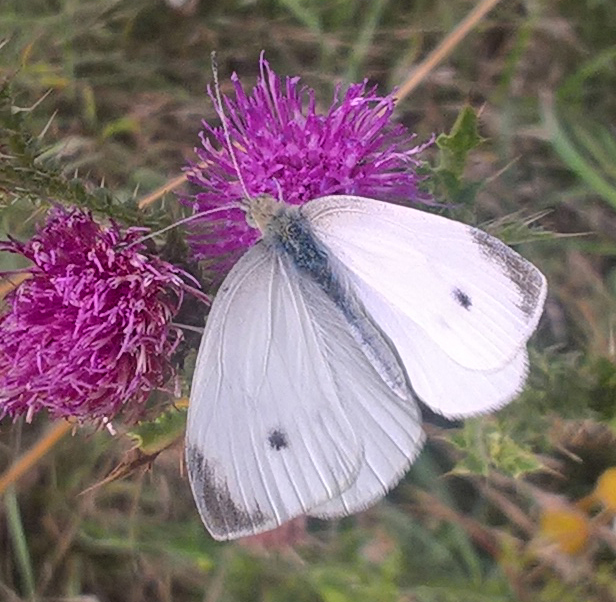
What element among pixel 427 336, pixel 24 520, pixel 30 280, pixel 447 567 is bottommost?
pixel 24 520

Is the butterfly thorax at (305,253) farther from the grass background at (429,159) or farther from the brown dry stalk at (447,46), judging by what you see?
the brown dry stalk at (447,46)

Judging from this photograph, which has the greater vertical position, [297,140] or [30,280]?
[297,140]

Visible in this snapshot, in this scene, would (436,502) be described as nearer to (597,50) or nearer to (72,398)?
(72,398)

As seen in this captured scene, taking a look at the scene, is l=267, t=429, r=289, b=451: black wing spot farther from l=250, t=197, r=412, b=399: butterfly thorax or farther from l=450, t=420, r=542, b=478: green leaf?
l=450, t=420, r=542, b=478: green leaf

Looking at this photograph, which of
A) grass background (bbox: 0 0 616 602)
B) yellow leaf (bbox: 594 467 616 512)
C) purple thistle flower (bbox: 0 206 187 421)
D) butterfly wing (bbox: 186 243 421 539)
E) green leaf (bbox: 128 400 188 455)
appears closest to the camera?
butterfly wing (bbox: 186 243 421 539)

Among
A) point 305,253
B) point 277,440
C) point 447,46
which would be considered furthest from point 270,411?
point 447,46

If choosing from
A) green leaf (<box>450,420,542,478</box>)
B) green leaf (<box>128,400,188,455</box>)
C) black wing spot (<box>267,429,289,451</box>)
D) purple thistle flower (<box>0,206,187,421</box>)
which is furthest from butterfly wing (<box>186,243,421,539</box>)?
green leaf (<box>450,420,542,478</box>)

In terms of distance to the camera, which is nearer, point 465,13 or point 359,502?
point 359,502

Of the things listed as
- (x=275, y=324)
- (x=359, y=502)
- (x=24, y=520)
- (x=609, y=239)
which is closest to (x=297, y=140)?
(x=275, y=324)
